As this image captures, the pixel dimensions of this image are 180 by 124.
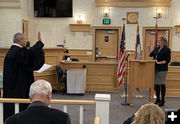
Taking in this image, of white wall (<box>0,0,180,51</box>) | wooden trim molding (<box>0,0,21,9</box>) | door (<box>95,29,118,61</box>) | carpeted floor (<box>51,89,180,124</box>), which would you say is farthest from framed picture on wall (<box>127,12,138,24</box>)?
wooden trim molding (<box>0,0,21,9</box>)

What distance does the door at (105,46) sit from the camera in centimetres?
960

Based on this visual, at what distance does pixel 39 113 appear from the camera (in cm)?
151

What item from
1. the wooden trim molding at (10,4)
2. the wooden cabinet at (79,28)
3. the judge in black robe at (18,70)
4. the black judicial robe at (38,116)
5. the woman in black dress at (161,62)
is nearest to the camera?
the black judicial robe at (38,116)

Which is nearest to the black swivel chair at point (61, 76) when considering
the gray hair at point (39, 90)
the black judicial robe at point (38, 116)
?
the gray hair at point (39, 90)

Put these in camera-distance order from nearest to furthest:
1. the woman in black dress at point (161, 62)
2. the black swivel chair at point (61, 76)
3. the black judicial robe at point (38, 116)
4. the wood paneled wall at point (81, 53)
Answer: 1. the black judicial robe at point (38, 116)
2. the woman in black dress at point (161, 62)
3. the black swivel chair at point (61, 76)
4. the wood paneled wall at point (81, 53)

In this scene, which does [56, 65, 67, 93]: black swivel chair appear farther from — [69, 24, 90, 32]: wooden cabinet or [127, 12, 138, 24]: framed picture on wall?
[127, 12, 138, 24]: framed picture on wall

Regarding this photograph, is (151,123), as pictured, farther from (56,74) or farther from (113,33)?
(113,33)

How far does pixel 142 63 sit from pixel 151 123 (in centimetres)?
376

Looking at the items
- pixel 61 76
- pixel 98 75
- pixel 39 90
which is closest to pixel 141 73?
pixel 98 75

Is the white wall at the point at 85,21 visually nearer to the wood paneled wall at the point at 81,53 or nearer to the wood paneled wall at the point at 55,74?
the wood paneled wall at the point at 81,53

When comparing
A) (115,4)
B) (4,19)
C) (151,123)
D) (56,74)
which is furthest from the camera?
(115,4)

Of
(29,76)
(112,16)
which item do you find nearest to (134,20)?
(112,16)

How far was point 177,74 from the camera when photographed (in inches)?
244

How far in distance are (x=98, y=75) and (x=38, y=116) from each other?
220 inches
